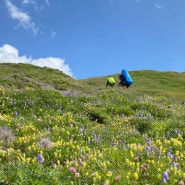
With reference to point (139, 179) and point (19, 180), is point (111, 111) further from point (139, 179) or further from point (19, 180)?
point (19, 180)

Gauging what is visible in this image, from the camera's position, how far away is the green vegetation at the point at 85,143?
22.1 ft

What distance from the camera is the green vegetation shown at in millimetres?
6746

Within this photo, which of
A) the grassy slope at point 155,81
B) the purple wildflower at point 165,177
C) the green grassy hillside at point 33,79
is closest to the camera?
the purple wildflower at point 165,177

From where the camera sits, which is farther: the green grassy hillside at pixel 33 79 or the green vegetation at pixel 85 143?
the green grassy hillside at pixel 33 79

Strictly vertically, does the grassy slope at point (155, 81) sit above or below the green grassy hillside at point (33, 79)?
above

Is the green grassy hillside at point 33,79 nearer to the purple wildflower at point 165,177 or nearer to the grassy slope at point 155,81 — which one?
the grassy slope at point 155,81

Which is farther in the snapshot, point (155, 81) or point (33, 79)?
point (155, 81)

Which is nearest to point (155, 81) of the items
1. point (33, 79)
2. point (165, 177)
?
point (33, 79)

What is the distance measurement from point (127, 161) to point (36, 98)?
10.4 meters

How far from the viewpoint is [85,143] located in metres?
9.98

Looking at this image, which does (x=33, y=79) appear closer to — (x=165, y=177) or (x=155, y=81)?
(x=165, y=177)

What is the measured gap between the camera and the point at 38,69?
47.6 meters

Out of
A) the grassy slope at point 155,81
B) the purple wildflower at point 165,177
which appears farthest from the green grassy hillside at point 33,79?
the purple wildflower at point 165,177

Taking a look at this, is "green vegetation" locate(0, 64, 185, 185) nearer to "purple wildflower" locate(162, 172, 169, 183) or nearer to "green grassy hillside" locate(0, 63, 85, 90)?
"purple wildflower" locate(162, 172, 169, 183)
